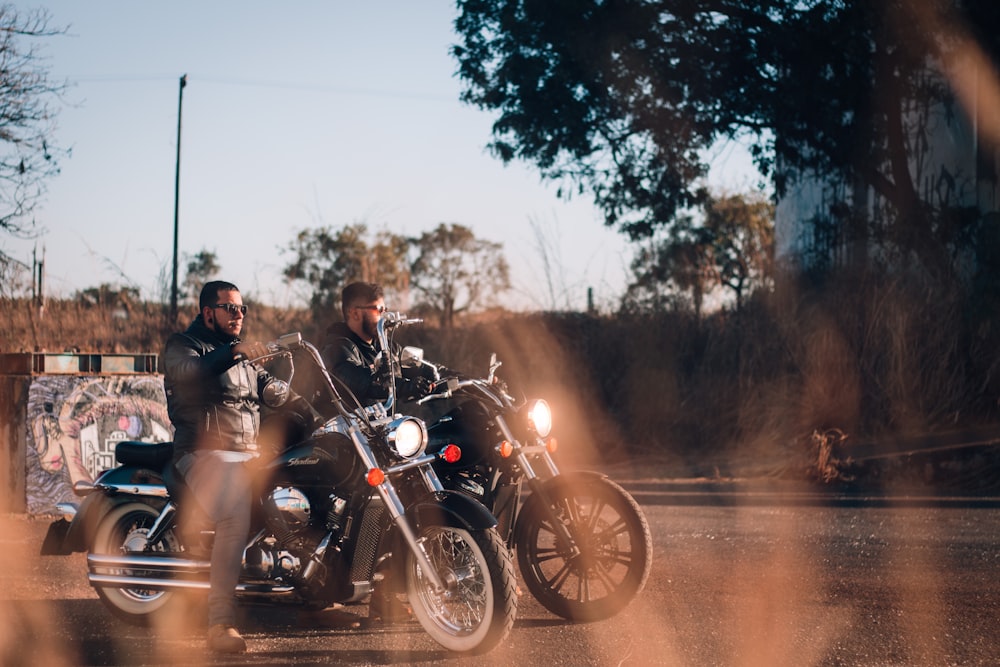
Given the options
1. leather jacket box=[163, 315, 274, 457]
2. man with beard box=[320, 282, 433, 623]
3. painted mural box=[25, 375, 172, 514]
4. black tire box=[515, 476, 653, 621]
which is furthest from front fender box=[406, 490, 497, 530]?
painted mural box=[25, 375, 172, 514]

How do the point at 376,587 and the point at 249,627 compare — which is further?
the point at 249,627

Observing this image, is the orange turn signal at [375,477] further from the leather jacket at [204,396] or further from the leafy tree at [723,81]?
the leafy tree at [723,81]

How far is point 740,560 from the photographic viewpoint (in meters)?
7.83

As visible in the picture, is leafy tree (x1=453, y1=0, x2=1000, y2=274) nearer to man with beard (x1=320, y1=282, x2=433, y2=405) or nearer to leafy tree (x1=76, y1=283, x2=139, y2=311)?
leafy tree (x1=76, y1=283, x2=139, y2=311)

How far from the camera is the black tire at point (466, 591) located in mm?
5117

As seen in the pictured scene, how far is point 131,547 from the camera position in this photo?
620 centimetres

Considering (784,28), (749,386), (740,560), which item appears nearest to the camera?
(740,560)

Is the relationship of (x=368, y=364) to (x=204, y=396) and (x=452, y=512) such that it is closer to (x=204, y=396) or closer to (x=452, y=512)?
(x=204, y=396)

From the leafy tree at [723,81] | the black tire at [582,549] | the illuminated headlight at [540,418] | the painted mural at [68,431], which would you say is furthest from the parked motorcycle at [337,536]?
the leafy tree at [723,81]

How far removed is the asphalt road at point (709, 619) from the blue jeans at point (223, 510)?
0.89 feet

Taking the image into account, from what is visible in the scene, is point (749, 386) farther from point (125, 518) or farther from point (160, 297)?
point (125, 518)

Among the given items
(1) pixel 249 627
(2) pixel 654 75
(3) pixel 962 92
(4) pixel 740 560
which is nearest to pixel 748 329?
(2) pixel 654 75

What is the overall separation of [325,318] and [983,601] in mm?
15431

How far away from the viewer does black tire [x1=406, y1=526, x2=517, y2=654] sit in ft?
16.8
